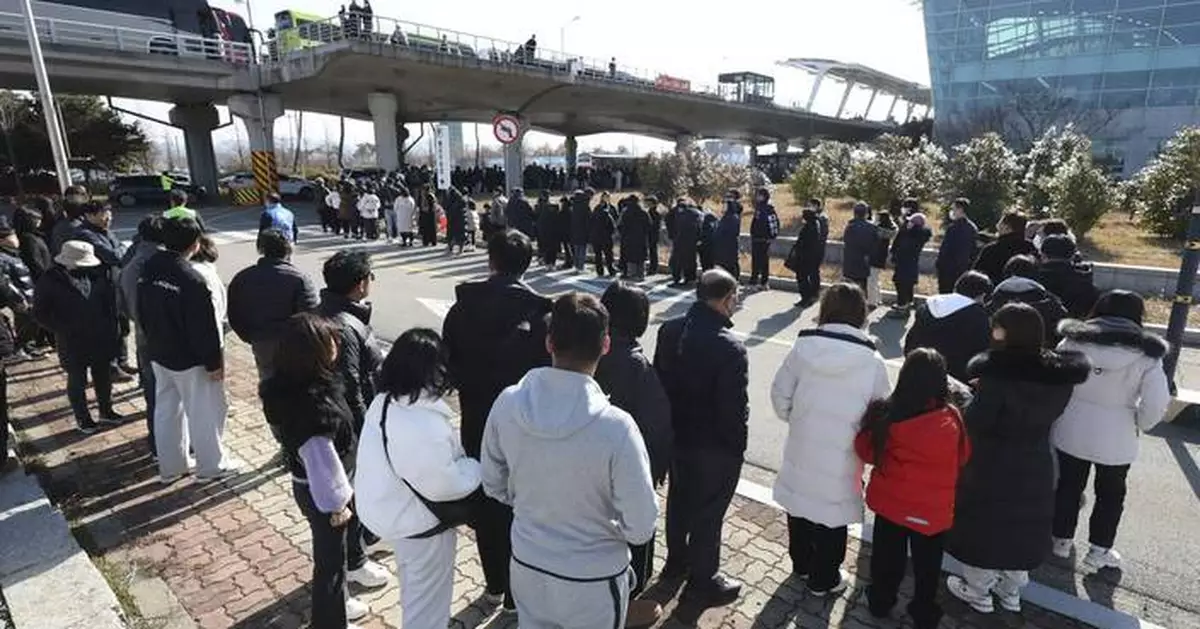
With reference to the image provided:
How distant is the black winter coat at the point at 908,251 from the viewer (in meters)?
9.28

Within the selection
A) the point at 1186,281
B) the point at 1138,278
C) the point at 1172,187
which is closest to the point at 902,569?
the point at 1186,281

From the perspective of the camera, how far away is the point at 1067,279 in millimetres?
4969

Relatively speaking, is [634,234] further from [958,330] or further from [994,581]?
[994,581]

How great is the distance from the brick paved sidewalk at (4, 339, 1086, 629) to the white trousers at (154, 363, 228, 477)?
0.17 metres

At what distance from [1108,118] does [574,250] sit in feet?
106

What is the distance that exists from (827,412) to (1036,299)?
2.15m

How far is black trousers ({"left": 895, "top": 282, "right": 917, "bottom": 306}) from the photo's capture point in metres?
9.59

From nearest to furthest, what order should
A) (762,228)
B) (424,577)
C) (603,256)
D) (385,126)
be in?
(424,577)
(762,228)
(603,256)
(385,126)

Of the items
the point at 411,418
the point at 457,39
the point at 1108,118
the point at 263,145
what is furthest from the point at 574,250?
the point at 1108,118

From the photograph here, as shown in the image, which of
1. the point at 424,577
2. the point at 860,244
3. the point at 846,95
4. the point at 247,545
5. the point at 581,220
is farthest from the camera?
the point at 846,95

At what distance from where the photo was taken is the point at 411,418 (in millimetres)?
2463

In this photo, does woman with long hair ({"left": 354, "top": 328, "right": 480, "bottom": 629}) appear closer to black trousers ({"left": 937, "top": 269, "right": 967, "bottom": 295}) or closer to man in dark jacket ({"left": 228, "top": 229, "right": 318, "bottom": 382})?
man in dark jacket ({"left": 228, "top": 229, "right": 318, "bottom": 382})

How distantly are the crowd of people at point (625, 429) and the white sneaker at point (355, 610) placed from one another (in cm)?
1

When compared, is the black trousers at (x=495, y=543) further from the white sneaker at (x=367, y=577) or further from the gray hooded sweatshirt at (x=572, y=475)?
the gray hooded sweatshirt at (x=572, y=475)
